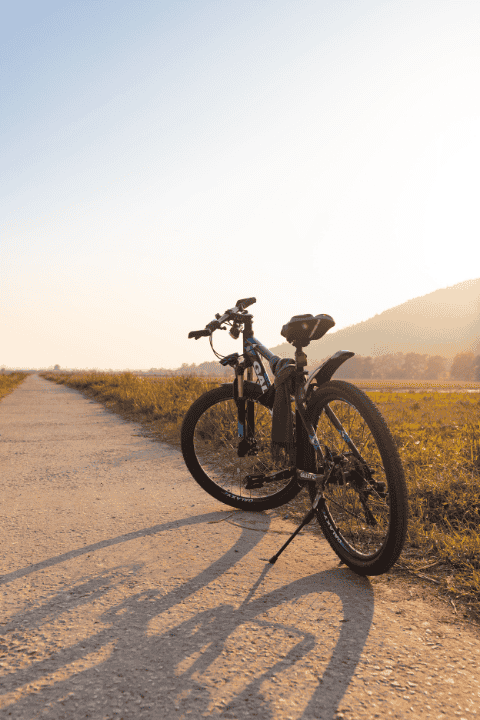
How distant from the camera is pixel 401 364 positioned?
9212cm

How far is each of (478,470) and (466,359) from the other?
81.2 metres

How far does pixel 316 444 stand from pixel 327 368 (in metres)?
0.49

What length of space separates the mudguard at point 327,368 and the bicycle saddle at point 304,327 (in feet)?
0.74

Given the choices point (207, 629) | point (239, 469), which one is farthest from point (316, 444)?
point (239, 469)

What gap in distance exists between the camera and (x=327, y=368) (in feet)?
9.98

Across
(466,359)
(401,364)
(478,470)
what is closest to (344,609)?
(478,470)

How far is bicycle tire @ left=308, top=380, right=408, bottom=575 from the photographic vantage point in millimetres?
2363

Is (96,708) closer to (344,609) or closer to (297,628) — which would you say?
(297,628)

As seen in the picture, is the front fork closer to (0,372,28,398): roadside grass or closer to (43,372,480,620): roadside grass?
(43,372,480,620): roadside grass

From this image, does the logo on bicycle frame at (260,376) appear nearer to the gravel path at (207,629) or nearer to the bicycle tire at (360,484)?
the bicycle tire at (360,484)

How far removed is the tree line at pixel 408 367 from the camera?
78256mm

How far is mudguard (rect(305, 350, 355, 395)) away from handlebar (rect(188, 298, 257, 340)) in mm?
1097

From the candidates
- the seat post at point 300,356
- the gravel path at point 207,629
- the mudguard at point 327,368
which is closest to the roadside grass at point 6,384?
the gravel path at point 207,629

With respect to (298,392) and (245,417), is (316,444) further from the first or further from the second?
(245,417)
